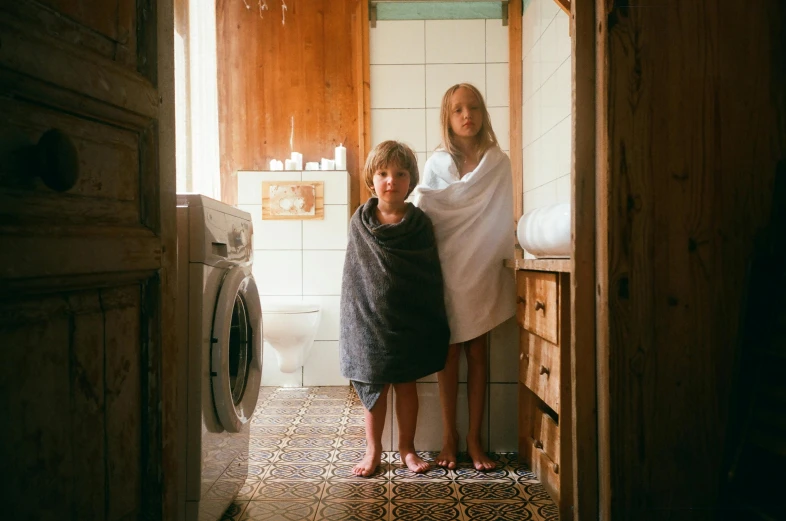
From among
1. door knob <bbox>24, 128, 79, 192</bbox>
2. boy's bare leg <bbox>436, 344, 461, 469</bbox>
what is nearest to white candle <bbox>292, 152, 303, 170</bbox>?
boy's bare leg <bbox>436, 344, 461, 469</bbox>

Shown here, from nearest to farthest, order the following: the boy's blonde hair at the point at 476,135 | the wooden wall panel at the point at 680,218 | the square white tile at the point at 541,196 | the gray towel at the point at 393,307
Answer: the wooden wall panel at the point at 680,218 → the gray towel at the point at 393,307 → the boy's blonde hair at the point at 476,135 → the square white tile at the point at 541,196

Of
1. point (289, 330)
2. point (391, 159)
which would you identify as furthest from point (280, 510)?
point (289, 330)

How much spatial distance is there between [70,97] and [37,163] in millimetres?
102

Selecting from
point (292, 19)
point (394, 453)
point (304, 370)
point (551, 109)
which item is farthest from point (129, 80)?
point (292, 19)

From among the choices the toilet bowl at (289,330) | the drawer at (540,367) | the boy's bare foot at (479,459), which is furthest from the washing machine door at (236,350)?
the toilet bowl at (289,330)

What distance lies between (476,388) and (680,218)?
1.00 meters

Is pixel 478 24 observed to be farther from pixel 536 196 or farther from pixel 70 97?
pixel 70 97

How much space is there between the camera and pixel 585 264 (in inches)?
39.3

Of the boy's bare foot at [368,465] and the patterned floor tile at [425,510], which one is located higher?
the boy's bare foot at [368,465]

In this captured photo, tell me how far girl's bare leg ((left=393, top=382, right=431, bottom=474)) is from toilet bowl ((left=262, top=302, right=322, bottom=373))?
1027 mm

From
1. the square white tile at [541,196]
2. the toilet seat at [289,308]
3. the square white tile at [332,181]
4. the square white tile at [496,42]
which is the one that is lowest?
the toilet seat at [289,308]

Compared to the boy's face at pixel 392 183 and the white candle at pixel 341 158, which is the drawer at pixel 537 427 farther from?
the white candle at pixel 341 158

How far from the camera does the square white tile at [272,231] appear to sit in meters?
2.95

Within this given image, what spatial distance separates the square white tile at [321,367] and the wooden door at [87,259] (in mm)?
2140
